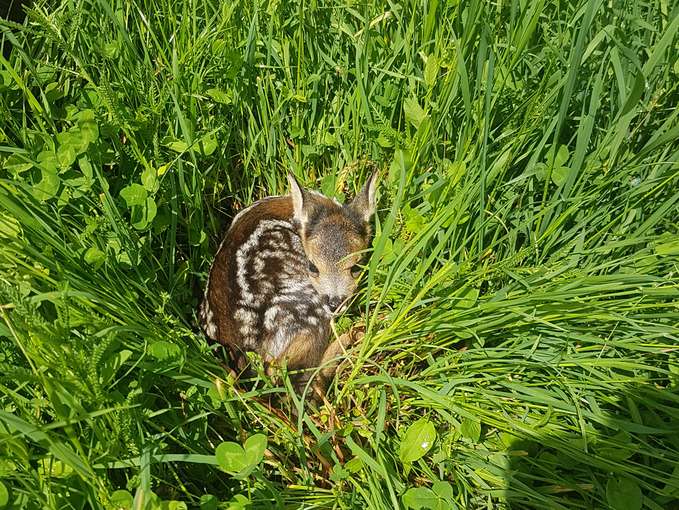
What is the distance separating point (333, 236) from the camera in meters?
3.35

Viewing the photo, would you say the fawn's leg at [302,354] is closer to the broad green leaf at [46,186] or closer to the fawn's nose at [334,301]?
the fawn's nose at [334,301]

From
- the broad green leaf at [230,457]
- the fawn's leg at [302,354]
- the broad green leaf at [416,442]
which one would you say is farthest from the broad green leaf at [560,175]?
the broad green leaf at [230,457]

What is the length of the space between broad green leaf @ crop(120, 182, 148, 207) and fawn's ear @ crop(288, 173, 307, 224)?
2.78 feet

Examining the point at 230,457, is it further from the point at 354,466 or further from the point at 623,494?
the point at 623,494

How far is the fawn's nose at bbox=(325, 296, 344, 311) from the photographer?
3273 mm

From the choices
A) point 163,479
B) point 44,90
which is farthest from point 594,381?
point 44,90

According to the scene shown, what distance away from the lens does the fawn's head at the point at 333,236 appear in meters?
3.30

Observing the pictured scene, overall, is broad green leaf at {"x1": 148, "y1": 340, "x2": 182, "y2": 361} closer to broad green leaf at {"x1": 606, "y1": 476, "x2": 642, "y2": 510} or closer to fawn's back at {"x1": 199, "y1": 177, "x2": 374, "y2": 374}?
fawn's back at {"x1": 199, "y1": 177, "x2": 374, "y2": 374}

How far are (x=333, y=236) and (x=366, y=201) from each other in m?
0.28

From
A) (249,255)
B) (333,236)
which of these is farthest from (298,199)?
(249,255)

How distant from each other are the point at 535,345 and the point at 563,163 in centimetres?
93

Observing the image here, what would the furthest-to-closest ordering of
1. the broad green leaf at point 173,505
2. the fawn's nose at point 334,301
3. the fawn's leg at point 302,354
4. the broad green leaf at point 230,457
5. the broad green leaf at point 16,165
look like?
the fawn's nose at point 334,301
the fawn's leg at point 302,354
the broad green leaf at point 16,165
the broad green leaf at point 230,457
the broad green leaf at point 173,505

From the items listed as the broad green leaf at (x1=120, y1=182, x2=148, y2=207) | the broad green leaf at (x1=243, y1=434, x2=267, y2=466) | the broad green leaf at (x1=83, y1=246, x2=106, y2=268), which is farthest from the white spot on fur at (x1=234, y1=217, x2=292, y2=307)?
the broad green leaf at (x1=243, y1=434, x2=267, y2=466)

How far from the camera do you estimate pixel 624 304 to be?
8.45 ft
